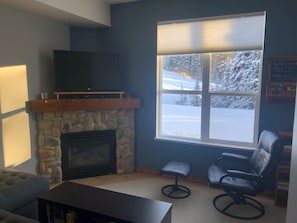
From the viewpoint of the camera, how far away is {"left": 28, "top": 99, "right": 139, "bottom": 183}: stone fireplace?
3346 mm

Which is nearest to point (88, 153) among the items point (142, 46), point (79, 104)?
point (79, 104)

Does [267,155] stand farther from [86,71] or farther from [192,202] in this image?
[86,71]

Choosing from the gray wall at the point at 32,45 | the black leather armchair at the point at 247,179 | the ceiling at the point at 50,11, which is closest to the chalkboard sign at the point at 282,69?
the black leather armchair at the point at 247,179

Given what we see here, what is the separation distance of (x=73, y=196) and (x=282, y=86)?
2655 mm

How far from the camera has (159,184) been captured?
3.39 meters

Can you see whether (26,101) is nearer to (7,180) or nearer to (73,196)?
(7,180)

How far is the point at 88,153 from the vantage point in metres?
3.72

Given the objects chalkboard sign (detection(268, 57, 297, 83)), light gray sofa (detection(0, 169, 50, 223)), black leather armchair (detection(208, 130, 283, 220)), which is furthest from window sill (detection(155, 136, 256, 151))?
light gray sofa (detection(0, 169, 50, 223))

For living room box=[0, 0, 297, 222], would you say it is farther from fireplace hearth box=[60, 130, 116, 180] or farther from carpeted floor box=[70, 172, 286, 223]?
fireplace hearth box=[60, 130, 116, 180]

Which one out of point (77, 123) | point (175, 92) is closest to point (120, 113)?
point (77, 123)

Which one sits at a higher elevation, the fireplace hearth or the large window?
the large window

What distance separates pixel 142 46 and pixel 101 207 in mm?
2567

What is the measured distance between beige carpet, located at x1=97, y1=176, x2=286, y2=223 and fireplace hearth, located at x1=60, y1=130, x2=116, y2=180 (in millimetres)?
469

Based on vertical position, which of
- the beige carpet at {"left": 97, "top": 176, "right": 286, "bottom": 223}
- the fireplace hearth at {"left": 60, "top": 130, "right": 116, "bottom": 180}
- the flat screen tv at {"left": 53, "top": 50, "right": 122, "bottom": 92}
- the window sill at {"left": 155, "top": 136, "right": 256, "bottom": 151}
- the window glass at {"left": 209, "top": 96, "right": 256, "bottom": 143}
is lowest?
the beige carpet at {"left": 97, "top": 176, "right": 286, "bottom": 223}
